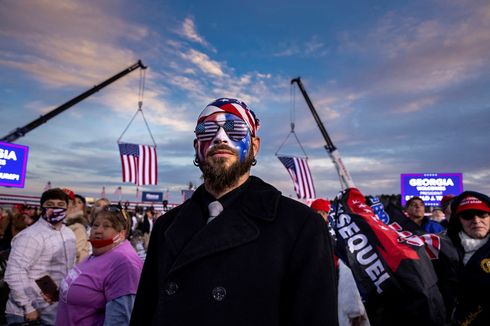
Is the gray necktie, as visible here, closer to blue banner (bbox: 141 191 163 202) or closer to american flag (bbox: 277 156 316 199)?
american flag (bbox: 277 156 316 199)

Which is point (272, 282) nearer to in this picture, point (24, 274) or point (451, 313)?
point (451, 313)

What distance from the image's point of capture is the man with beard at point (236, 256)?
1.72m

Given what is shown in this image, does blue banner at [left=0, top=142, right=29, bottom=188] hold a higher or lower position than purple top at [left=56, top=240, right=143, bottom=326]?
higher

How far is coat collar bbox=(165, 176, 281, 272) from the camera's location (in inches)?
73.0

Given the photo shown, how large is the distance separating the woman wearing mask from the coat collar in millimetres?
1249

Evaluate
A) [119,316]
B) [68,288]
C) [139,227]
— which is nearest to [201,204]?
[119,316]

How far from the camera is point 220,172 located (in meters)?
2.08

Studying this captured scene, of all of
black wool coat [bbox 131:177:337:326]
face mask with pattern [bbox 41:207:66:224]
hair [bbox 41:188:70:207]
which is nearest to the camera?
black wool coat [bbox 131:177:337:326]

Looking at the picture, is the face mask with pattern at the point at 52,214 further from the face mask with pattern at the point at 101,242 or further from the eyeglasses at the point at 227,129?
the eyeglasses at the point at 227,129

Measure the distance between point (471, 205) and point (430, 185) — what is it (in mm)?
19983

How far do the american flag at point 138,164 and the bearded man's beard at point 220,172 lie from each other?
15327mm

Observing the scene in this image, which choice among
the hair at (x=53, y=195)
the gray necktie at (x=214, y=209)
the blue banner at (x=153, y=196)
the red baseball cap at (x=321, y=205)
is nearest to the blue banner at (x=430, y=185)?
the red baseball cap at (x=321, y=205)

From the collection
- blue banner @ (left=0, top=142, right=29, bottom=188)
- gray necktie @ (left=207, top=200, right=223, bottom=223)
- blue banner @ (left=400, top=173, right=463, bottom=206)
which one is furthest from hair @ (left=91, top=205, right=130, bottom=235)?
blue banner @ (left=400, top=173, right=463, bottom=206)

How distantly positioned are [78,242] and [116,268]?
3.02 meters
